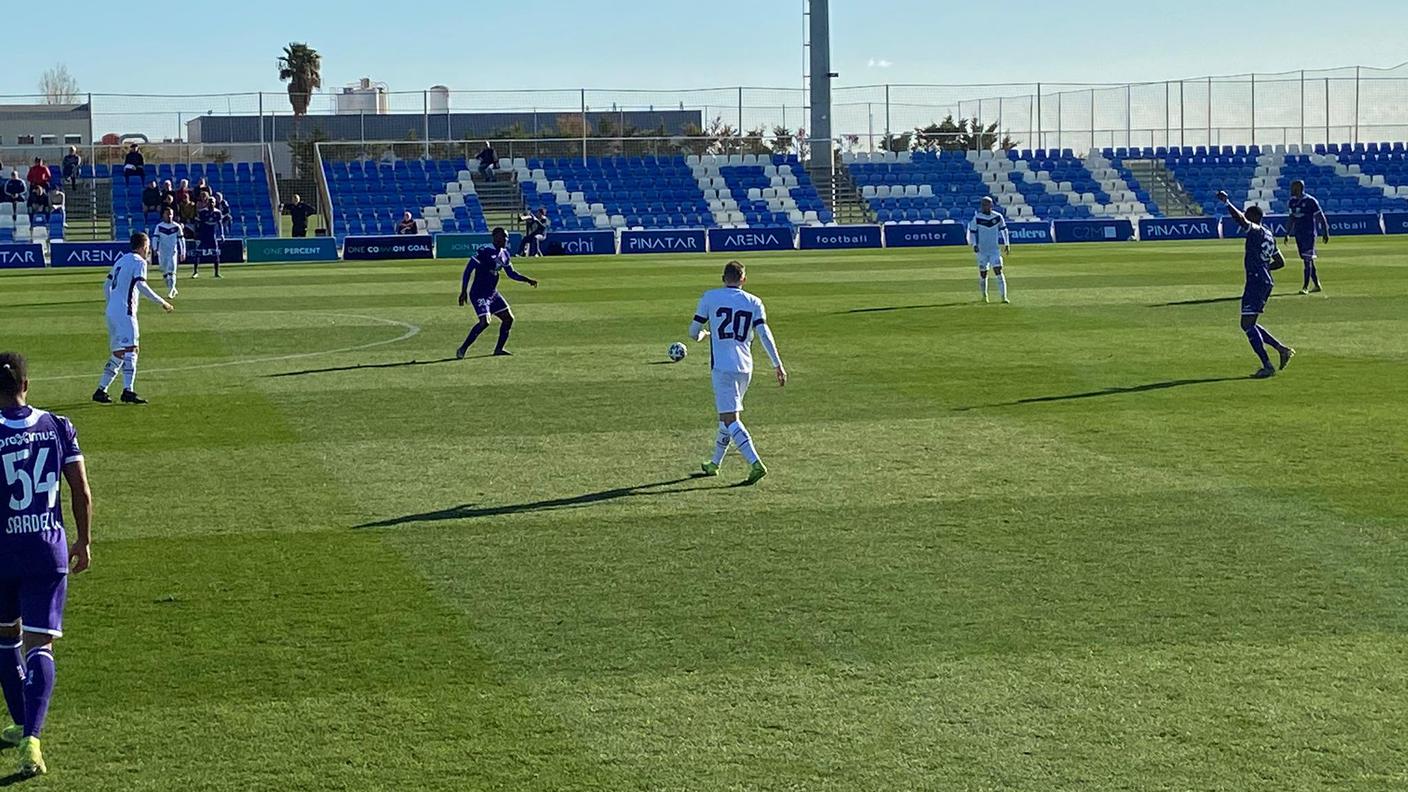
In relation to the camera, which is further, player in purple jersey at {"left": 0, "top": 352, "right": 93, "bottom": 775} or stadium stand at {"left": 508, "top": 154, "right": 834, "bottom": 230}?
stadium stand at {"left": 508, "top": 154, "right": 834, "bottom": 230}

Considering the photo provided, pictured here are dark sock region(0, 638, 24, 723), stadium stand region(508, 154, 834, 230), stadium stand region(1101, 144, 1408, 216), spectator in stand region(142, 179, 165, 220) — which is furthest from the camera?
stadium stand region(1101, 144, 1408, 216)

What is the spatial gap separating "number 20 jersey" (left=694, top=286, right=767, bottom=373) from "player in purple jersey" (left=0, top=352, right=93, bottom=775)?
278 inches

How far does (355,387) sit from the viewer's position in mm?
19812

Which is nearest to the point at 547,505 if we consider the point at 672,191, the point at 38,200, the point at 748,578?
the point at 748,578

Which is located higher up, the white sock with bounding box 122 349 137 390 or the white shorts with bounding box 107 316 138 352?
the white shorts with bounding box 107 316 138 352

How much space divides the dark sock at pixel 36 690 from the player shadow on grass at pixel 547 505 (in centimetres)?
488

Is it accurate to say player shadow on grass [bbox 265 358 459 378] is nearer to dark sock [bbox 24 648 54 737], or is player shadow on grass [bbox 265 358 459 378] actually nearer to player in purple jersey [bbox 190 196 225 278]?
dark sock [bbox 24 648 54 737]

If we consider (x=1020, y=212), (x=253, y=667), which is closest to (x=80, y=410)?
(x=253, y=667)

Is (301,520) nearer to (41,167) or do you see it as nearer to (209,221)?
(209,221)

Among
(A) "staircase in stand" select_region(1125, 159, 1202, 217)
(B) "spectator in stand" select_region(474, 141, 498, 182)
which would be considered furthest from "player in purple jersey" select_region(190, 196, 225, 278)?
(A) "staircase in stand" select_region(1125, 159, 1202, 217)

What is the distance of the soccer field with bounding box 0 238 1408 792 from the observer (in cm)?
731

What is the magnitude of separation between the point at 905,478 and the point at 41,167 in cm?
4723

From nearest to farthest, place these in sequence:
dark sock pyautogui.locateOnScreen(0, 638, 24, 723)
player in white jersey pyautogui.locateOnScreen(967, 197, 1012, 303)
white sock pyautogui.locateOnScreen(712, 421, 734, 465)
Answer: dark sock pyautogui.locateOnScreen(0, 638, 24, 723) → white sock pyautogui.locateOnScreen(712, 421, 734, 465) → player in white jersey pyautogui.locateOnScreen(967, 197, 1012, 303)

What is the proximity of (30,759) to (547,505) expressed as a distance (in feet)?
19.8
